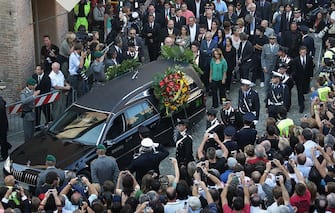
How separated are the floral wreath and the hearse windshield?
157 cm

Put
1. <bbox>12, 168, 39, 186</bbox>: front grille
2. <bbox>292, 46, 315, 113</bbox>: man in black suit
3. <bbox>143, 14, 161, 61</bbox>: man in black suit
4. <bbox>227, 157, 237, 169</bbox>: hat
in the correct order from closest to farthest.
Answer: <bbox>227, 157, 237, 169</bbox>: hat
<bbox>12, 168, 39, 186</bbox>: front grille
<bbox>292, 46, 315, 113</bbox>: man in black suit
<bbox>143, 14, 161, 61</bbox>: man in black suit

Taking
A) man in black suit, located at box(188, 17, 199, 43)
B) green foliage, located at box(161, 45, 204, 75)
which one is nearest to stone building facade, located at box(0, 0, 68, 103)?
green foliage, located at box(161, 45, 204, 75)

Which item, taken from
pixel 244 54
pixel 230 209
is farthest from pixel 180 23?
pixel 230 209

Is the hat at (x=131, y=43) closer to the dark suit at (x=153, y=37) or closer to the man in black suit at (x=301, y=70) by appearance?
the dark suit at (x=153, y=37)

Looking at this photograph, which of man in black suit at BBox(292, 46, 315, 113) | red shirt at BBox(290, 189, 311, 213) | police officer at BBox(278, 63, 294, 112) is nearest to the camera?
red shirt at BBox(290, 189, 311, 213)

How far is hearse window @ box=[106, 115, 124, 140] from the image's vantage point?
14854 mm

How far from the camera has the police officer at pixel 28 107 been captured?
16422mm

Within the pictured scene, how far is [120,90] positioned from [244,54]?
4999 millimetres

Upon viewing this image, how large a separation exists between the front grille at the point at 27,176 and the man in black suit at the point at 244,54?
7.70 meters

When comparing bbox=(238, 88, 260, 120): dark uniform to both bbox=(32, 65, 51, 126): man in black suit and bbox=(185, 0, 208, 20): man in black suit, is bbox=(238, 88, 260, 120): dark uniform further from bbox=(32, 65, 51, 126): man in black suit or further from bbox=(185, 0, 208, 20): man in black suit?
bbox=(185, 0, 208, 20): man in black suit

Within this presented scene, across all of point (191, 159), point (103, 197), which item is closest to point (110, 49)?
point (191, 159)

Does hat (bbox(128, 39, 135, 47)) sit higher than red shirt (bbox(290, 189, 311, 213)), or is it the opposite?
red shirt (bbox(290, 189, 311, 213))

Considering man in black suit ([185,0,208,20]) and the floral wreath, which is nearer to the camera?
the floral wreath

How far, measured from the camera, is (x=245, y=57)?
19.5 m
